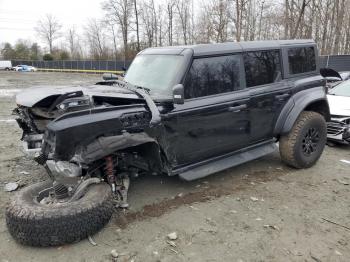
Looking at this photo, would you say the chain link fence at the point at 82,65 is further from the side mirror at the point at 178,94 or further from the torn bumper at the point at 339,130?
the side mirror at the point at 178,94

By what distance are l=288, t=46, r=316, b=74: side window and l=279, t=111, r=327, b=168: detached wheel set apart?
0.74 meters

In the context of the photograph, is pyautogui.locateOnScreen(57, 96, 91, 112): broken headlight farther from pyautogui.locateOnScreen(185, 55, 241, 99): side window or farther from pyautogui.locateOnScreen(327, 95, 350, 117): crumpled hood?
pyautogui.locateOnScreen(327, 95, 350, 117): crumpled hood

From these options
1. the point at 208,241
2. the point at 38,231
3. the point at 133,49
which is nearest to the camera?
the point at 38,231

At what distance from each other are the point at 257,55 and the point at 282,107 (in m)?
0.91

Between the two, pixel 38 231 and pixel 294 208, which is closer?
pixel 38 231

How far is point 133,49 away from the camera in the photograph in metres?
49.3

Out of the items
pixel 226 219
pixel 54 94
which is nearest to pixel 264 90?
pixel 226 219

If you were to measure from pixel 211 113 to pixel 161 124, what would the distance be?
80 centimetres

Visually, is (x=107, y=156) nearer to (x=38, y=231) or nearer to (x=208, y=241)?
(x=38, y=231)

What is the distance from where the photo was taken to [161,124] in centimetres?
390

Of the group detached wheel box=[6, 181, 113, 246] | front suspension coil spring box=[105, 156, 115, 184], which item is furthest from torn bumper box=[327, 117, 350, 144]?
detached wheel box=[6, 181, 113, 246]

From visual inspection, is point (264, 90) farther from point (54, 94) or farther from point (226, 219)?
point (54, 94)

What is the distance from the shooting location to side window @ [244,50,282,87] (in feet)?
16.0

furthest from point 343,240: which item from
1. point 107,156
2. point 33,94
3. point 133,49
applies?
point 133,49
